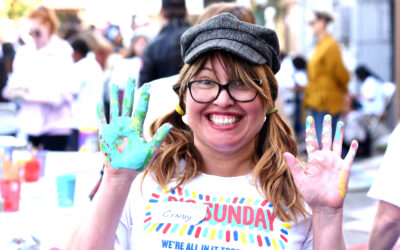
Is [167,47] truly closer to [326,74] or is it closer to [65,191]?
[65,191]

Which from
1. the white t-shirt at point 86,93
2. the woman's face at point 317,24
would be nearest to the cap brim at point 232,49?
the white t-shirt at point 86,93

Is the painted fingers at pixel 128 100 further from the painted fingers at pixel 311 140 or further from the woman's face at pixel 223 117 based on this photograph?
the painted fingers at pixel 311 140

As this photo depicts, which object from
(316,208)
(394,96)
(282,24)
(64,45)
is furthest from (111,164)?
(282,24)

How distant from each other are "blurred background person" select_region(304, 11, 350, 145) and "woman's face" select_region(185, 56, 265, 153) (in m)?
5.93

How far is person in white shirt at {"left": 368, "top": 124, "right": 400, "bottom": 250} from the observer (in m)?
2.41

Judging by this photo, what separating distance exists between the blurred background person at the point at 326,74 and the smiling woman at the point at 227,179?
5.85 metres

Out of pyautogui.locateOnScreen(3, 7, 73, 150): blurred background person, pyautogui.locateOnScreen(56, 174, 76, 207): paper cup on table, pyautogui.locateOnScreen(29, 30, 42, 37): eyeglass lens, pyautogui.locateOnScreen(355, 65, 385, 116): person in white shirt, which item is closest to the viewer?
pyautogui.locateOnScreen(56, 174, 76, 207): paper cup on table

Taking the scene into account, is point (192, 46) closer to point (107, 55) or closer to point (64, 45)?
point (64, 45)

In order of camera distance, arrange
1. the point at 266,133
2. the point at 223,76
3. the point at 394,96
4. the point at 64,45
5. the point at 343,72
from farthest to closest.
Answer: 1. the point at 394,96
2. the point at 343,72
3. the point at 64,45
4. the point at 266,133
5. the point at 223,76

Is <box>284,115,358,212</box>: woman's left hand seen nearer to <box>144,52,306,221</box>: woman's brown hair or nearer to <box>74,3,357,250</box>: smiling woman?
<box>74,3,357,250</box>: smiling woman

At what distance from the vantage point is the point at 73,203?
10.4 feet

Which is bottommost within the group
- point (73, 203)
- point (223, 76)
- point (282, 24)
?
point (73, 203)

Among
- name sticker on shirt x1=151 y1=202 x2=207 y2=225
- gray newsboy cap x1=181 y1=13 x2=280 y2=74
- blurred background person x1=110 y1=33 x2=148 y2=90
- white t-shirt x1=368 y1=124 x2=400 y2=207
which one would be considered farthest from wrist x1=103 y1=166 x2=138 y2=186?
blurred background person x1=110 y1=33 x2=148 y2=90

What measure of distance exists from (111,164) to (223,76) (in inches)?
19.2
